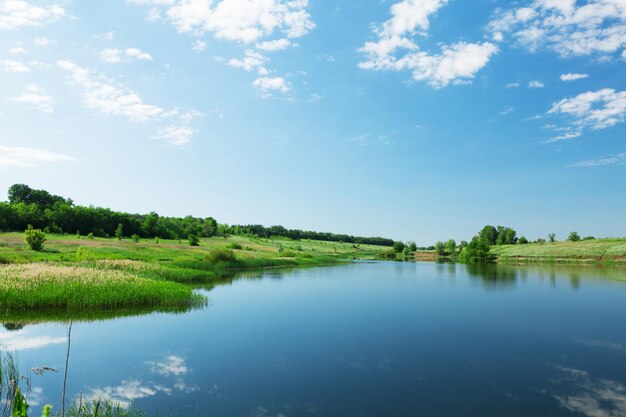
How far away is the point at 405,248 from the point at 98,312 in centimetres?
15181

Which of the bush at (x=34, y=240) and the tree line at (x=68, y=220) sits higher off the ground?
the tree line at (x=68, y=220)

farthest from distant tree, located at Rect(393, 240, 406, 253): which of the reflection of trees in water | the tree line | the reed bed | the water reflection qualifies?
the water reflection

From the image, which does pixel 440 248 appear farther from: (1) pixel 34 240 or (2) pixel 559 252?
(1) pixel 34 240

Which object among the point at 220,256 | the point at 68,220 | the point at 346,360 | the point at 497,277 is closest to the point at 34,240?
the point at 220,256

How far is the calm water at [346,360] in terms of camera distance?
38.2 feet

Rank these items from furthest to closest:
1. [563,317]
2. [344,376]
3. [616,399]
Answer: [563,317]
[344,376]
[616,399]

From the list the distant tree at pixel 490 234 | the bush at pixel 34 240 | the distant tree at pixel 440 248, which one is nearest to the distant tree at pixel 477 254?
the distant tree at pixel 440 248

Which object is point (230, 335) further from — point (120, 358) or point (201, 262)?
point (201, 262)

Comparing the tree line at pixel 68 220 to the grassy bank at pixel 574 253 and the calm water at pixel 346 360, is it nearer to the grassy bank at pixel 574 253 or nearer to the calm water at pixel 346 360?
the calm water at pixel 346 360

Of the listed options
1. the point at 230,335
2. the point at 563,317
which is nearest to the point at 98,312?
the point at 230,335

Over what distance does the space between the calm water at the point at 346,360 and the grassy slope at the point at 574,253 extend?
3329 inches

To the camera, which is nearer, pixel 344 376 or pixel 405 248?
pixel 344 376

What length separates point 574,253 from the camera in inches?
4112

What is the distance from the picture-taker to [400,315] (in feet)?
87.8
